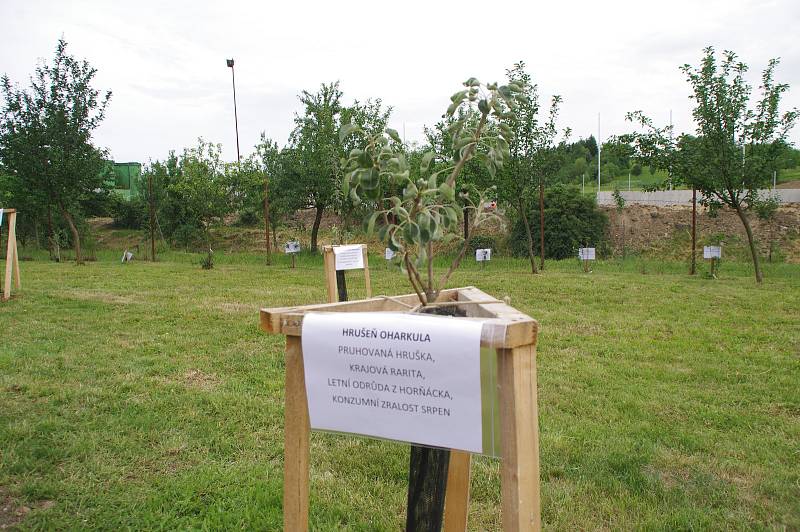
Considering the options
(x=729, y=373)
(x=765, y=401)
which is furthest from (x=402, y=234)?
(x=729, y=373)

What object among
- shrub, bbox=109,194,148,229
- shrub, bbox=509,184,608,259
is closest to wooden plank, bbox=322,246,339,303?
shrub, bbox=509,184,608,259

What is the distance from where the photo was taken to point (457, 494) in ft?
7.29

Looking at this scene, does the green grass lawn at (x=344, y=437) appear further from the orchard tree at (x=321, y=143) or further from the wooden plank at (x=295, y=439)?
the orchard tree at (x=321, y=143)

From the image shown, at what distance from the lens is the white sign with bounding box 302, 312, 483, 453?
56.9 inches

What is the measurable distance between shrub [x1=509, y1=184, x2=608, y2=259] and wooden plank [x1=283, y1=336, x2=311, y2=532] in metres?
18.0

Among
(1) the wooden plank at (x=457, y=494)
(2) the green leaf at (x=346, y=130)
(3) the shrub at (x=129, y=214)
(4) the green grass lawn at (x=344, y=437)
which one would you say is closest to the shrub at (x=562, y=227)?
(4) the green grass lawn at (x=344, y=437)

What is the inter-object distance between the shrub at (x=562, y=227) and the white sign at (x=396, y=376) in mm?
18084

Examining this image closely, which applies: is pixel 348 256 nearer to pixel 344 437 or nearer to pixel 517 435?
pixel 344 437

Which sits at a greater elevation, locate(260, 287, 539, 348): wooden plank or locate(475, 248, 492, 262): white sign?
locate(260, 287, 539, 348): wooden plank

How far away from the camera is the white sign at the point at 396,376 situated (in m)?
1.45

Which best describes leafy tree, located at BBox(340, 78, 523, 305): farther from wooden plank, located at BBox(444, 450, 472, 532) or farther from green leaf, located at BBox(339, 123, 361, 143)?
wooden plank, located at BBox(444, 450, 472, 532)

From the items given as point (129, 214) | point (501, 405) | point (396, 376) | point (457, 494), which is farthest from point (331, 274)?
point (129, 214)

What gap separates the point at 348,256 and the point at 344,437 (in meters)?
1.44

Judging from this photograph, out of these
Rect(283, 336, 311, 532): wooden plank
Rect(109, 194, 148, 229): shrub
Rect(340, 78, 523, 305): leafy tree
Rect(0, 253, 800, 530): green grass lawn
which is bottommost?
Rect(0, 253, 800, 530): green grass lawn
